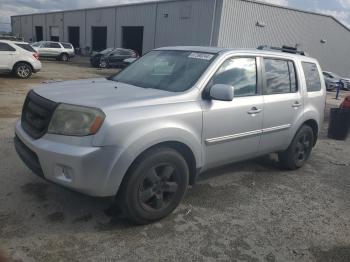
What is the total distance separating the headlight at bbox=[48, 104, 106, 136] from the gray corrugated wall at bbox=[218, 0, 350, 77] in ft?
82.5

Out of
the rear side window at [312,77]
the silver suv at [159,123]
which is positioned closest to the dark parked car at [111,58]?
the rear side window at [312,77]

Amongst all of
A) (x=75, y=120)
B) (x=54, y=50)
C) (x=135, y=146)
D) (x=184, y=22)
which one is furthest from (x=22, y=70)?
(x=184, y=22)

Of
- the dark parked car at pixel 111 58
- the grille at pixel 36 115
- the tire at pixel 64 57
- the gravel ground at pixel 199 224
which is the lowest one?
the tire at pixel 64 57

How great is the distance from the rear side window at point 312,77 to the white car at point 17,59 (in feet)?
41.9

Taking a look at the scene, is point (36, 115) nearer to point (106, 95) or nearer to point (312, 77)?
point (106, 95)

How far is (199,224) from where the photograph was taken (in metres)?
3.87

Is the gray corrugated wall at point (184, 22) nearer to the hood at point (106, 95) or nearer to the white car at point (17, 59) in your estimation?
the white car at point (17, 59)

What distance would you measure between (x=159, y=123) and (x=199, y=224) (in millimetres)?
1149

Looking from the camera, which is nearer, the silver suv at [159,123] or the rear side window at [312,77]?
the silver suv at [159,123]

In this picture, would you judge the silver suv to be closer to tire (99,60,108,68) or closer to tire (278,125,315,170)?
tire (278,125,315,170)

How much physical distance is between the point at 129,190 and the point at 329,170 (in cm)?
401

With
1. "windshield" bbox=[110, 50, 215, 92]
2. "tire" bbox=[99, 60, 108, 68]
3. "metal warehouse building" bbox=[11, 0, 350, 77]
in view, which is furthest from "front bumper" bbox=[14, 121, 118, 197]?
"metal warehouse building" bbox=[11, 0, 350, 77]

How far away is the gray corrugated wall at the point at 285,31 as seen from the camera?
2782cm

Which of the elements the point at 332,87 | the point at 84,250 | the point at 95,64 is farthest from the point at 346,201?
the point at 95,64
